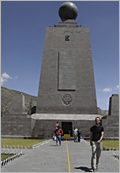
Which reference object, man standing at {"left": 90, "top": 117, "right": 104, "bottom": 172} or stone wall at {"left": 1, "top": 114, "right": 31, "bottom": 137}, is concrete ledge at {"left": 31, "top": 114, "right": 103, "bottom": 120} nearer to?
stone wall at {"left": 1, "top": 114, "right": 31, "bottom": 137}

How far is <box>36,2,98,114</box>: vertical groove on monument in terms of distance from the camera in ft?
107

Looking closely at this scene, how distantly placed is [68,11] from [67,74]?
441 inches

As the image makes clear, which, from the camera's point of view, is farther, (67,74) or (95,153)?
(67,74)

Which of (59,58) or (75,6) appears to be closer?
(59,58)

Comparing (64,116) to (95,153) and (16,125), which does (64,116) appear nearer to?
(16,125)

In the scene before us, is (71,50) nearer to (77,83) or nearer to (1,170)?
(77,83)

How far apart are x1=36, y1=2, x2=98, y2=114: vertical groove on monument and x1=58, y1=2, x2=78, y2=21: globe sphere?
2.45 metres

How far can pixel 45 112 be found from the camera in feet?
106

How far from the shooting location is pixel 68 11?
3694 centimetres

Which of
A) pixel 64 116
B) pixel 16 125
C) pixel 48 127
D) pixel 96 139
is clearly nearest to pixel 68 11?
pixel 64 116

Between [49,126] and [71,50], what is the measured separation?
12.8 meters

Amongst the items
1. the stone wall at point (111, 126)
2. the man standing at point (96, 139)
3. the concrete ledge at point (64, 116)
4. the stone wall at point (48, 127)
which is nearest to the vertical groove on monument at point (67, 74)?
the concrete ledge at point (64, 116)

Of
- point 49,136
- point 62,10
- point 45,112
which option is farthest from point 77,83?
point 62,10

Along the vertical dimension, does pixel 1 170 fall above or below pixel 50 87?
below
